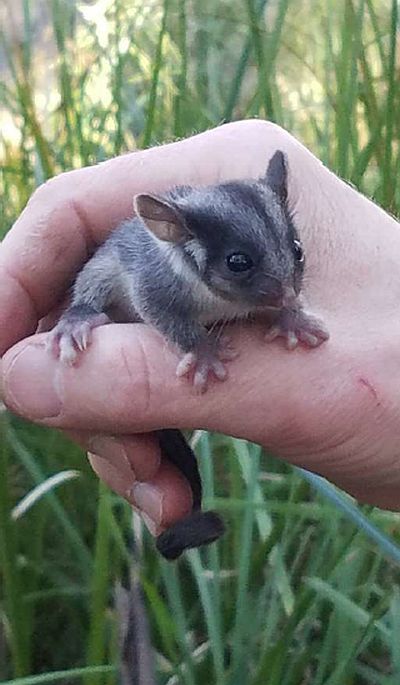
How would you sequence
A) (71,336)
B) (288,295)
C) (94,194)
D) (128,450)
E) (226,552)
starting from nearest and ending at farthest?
(288,295), (71,336), (128,450), (94,194), (226,552)

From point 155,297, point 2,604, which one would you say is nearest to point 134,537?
point 2,604

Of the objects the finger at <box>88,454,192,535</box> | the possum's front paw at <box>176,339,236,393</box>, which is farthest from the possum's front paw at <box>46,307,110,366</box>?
the finger at <box>88,454,192,535</box>

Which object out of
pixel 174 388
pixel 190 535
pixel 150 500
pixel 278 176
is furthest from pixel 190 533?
pixel 278 176

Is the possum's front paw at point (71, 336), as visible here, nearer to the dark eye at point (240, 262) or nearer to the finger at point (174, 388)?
the finger at point (174, 388)

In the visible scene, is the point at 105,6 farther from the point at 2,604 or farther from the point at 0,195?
the point at 2,604

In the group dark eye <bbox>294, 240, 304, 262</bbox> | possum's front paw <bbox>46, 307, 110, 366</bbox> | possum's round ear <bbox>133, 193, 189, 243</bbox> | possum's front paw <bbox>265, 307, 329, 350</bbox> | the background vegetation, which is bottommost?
the background vegetation

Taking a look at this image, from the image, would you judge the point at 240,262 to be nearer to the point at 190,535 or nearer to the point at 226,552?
the point at 190,535

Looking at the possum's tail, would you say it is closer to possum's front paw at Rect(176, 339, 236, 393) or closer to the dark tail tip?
the dark tail tip
